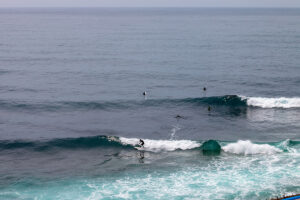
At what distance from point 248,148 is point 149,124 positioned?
17124 mm

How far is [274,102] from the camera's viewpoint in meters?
65.5

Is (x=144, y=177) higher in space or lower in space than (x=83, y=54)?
lower

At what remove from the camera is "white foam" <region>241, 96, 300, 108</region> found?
64.4 m

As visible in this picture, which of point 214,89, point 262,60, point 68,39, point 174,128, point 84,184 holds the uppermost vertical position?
point 68,39

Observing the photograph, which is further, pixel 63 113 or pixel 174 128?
pixel 63 113

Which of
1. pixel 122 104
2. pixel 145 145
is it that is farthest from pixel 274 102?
pixel 145 145

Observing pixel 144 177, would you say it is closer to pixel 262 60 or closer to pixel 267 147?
pixel 267 147

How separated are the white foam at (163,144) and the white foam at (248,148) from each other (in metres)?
4.21

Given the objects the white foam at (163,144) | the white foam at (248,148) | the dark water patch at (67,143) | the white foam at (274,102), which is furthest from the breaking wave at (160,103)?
the white foam at (248,148)

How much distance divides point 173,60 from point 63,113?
45414mm

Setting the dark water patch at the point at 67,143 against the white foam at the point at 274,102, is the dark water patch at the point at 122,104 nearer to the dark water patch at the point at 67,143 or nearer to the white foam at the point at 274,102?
the white foam at the point at 274,102

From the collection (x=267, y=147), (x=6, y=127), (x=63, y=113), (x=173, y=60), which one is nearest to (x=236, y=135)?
(x=267, y=147)

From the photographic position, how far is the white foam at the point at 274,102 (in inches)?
2537

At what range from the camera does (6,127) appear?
56.5 metres
